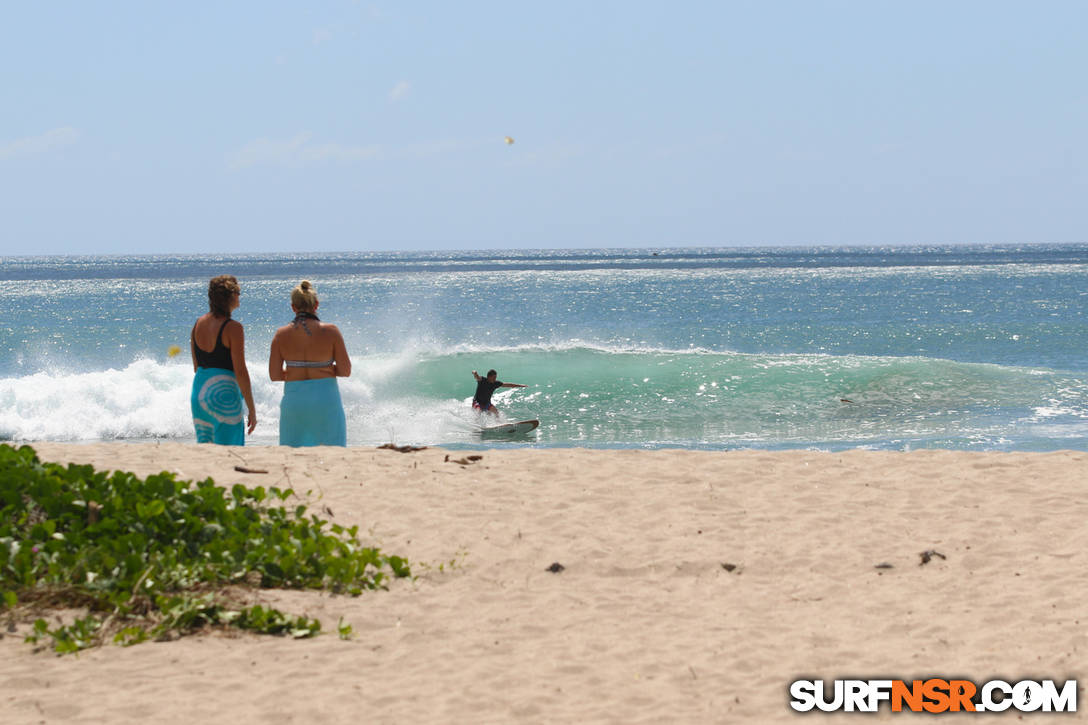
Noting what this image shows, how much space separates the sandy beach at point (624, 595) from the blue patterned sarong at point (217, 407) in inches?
5.0

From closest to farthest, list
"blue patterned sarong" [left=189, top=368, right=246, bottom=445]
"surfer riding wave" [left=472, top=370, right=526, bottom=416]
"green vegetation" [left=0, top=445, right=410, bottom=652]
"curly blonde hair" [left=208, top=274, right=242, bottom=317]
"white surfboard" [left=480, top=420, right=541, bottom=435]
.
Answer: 1. "green vegetation" [left=0, top=445, right=410, bottom=652]
2. "curly blonde hair" [left=208, top=274, right=242, bottom=317]
3. "blue patterned sarong" [left=189, top=368, right=246, bottom=445]
4. "white surfboard" [left=480, top=420, right=541, bottom=435]
5. "surfer riding wave" [left=472, top=370, right=526, bottom=416]

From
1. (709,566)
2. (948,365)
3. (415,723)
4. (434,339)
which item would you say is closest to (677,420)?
(948,365)

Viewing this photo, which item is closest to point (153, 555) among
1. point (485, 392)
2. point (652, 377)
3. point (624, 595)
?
point (624, 595)

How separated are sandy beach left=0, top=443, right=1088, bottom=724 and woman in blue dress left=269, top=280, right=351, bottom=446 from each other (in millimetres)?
182

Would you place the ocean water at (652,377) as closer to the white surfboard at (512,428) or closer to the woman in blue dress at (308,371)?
the white surfboard at (512,428)

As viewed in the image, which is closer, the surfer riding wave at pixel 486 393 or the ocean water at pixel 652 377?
the ocean water at pixel 652 377

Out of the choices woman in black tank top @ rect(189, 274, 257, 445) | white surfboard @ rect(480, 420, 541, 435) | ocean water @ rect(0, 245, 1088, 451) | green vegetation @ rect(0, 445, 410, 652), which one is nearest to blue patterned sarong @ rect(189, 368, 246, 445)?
woman in black tank top @ rect(189, 274, 257, 445)

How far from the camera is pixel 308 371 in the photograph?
7.00 metres

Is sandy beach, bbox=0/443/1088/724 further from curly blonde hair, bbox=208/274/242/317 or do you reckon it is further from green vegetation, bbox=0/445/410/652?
curly blonde hair, bbox=208/274/242/317

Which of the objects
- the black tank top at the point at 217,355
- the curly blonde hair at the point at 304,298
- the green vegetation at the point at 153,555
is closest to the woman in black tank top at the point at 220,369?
the black tank top at the point at 217,355

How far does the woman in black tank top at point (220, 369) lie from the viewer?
6.64 m

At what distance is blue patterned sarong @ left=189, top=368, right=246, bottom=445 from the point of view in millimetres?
6852

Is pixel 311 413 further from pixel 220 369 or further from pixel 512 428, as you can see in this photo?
pixel 512 428

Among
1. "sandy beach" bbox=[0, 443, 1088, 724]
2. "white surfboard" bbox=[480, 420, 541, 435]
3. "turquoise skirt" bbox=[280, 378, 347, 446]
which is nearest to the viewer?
"sandy beach" bbox=[0, 443, 1088, 724]
